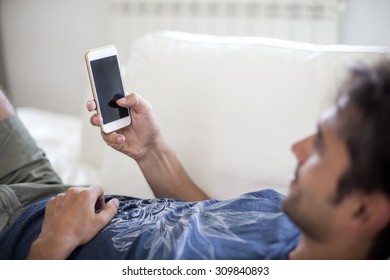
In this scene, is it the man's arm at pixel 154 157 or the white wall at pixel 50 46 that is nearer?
the man's arm at pixel 154 157

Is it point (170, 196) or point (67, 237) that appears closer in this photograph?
point (67, 237)

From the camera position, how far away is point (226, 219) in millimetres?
926

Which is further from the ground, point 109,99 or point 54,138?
point 109,99

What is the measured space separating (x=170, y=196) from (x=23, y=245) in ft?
1.04

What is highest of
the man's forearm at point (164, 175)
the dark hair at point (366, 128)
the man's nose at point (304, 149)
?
the dark hair at point (366, 128)

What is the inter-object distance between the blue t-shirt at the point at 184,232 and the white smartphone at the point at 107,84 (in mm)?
164

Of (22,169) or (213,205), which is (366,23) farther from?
(22,169)

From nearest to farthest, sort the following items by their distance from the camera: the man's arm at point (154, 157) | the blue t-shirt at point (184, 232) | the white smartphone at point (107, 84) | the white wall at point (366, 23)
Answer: the blue t-shirt at point (184, 232), the white smartphone at point (107, 84), the man's arm at point (154, 157), the white wall at point (366, 23)

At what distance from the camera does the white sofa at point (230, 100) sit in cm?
109

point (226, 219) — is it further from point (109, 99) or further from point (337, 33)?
point (337, 33)

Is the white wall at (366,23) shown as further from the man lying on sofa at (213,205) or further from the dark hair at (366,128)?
the dark hair at (366,128)

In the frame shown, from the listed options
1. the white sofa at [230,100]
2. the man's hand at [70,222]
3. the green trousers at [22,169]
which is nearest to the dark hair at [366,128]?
the white sofa at [230,100]

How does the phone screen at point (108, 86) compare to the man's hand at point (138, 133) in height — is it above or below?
above
